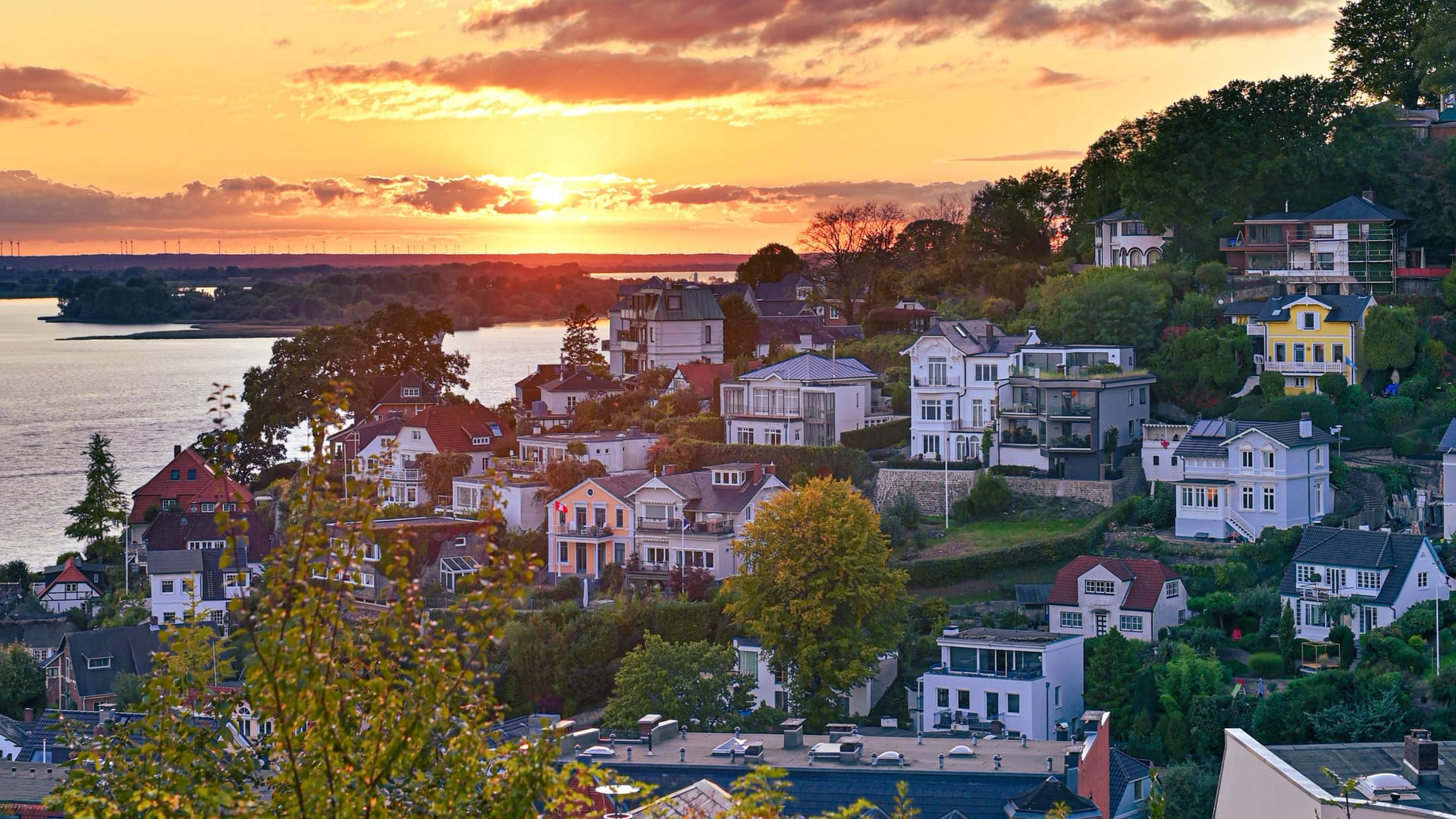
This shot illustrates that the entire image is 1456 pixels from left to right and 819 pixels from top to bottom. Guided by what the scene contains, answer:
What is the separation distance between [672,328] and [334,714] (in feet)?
179

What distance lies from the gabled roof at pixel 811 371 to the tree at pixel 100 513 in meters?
22.8

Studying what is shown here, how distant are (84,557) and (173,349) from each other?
138 meters

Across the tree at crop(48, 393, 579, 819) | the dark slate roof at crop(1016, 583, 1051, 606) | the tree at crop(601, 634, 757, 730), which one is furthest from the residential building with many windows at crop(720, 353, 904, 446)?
the tree at crop(48, 393, 579, 819)

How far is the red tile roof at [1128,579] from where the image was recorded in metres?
38.1

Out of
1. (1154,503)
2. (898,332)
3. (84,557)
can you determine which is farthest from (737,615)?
(84,557)

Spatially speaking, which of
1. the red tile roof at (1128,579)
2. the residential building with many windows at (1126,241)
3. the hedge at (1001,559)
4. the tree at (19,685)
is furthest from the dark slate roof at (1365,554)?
the tree at (19,685)

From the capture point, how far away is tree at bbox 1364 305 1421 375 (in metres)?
46.6

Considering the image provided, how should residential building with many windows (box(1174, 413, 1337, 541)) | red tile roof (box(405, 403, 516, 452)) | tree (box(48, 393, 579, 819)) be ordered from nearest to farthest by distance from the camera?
tree (box(48, 393, 579, 819))
residential building with many windows (box(1174, 413, 1337, 541))
red tile roof (box(405, 403, 516, 452))

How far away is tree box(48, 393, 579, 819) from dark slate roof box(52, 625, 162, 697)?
3538 centimetres

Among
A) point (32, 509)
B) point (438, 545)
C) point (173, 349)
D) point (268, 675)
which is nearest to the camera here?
point (268, 675)

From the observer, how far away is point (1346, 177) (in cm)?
5312

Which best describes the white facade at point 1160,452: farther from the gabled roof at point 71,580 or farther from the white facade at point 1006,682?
the gabled roof at point 71,580

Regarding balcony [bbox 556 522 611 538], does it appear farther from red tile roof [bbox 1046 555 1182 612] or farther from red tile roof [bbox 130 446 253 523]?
red tile roof [bbox 130 446 253 523]

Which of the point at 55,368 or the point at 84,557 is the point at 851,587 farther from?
the point at 55,368
